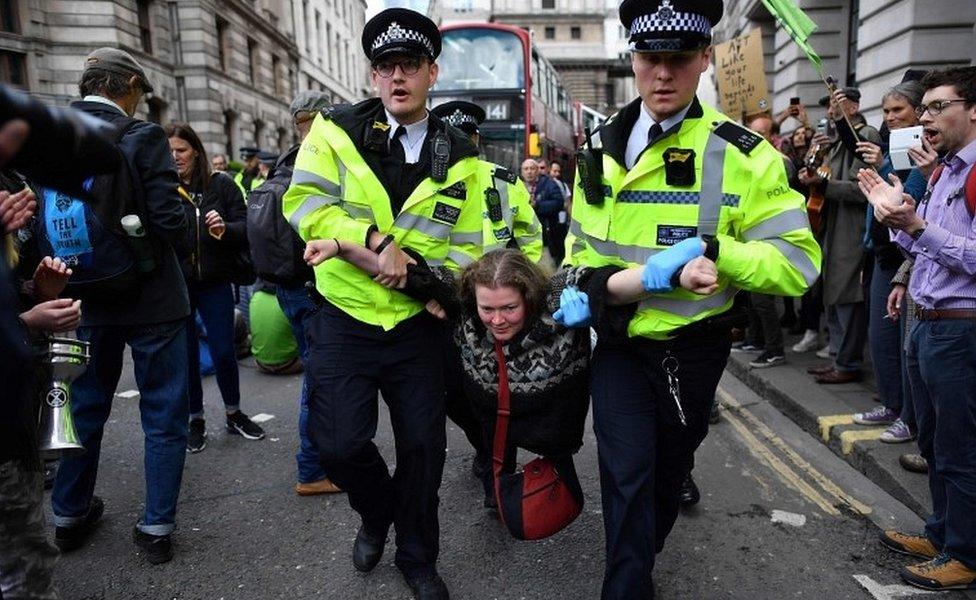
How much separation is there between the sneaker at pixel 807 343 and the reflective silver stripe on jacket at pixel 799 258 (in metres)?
4.46

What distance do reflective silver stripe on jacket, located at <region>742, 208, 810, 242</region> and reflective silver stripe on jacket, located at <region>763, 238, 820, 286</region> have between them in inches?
1.2

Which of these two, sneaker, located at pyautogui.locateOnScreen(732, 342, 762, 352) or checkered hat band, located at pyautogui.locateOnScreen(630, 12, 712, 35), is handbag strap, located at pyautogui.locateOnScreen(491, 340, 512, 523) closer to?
checkered hat band, located at pyautogui.locateOnScreen(630, 12, 712, 35)

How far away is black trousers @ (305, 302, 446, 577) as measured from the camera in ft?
8.45

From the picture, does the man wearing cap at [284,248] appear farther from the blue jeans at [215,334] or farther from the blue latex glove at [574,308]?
the blue latex glove at [574,308]

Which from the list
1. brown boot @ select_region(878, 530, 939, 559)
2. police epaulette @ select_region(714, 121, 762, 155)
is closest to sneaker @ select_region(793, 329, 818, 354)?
brown boot @ select_region(878, 530, 939, 559)

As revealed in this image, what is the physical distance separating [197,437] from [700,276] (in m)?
3.66

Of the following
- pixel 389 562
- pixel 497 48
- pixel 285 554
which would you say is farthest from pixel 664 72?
pixel 497 48

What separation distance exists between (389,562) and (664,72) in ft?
7.40

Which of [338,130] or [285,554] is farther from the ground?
[338,130]

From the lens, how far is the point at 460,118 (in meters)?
5.14

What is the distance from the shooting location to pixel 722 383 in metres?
5.77

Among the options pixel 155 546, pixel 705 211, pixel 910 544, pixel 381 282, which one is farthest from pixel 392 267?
pixel 910 544

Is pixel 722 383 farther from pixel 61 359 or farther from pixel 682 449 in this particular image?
pixel 61 359

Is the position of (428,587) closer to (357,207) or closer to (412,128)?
(357,207)
